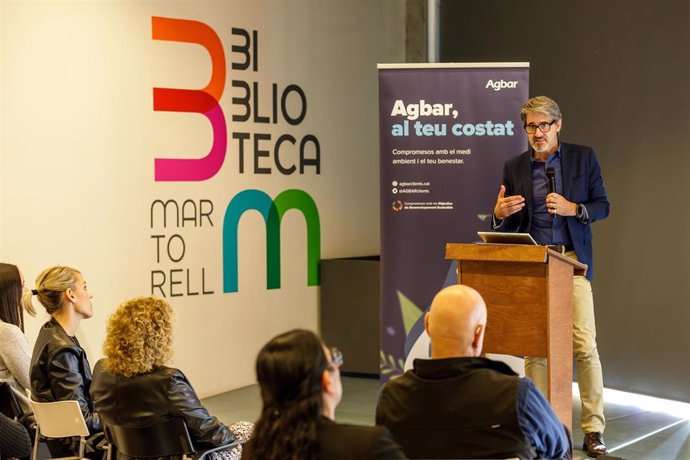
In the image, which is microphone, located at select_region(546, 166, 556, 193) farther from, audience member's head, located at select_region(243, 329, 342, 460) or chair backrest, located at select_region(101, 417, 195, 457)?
audience member's head, located at select_region(243, 329, 342, 460)

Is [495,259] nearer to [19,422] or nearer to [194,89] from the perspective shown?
[19,422]

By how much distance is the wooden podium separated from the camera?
4.47m

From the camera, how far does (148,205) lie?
7180 millimetres

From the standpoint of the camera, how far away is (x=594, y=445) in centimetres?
540

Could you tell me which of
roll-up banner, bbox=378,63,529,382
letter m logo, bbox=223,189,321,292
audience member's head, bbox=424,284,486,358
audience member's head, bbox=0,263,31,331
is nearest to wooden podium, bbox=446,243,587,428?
audience member's head, bbox=424,284,486,358

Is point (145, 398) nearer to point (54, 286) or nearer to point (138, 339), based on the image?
point (138, 339)

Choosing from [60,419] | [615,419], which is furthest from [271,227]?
[60,419]

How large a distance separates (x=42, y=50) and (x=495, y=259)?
369 centimetres

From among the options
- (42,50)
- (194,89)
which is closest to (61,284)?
(42,50)

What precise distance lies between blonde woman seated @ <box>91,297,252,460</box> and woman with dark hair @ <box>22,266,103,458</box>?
597 millimetres

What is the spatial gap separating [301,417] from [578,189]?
3.33 meters

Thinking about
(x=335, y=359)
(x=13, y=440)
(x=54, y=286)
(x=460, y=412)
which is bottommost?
(x=13, y=440)

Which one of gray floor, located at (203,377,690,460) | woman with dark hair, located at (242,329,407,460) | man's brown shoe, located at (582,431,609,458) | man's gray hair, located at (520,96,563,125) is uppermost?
man's gray hair, located at (520,96,563,125)

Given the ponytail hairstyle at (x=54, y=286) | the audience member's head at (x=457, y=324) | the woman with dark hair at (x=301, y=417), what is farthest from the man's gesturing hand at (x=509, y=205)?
the woman with dark hair at (x=301, y=417)
